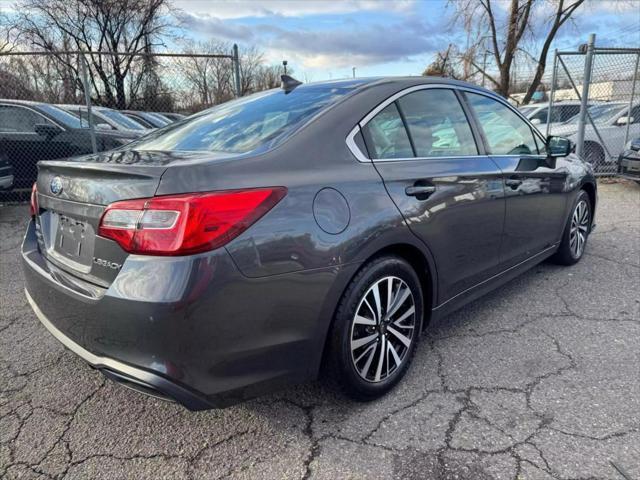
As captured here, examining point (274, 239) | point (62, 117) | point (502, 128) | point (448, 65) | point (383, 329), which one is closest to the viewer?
point (274, 239)

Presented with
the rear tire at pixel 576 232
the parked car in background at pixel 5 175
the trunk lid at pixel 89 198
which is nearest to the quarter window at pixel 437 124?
the trunk lid at pixel 89 198

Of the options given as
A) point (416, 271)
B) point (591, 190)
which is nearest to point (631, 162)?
point (591, 190)

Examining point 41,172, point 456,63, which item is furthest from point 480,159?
point 456,63

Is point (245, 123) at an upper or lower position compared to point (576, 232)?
upper

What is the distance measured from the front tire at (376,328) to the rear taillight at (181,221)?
0.66m

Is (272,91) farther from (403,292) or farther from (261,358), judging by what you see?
(261,358)

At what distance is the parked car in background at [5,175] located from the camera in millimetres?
6441

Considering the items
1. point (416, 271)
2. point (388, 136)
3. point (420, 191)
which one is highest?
point (388, 136)

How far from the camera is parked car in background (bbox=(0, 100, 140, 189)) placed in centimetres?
752

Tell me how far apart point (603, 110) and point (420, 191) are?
9391 millimetres

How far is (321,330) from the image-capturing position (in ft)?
6.70

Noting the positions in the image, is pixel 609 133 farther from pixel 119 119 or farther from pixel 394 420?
pixel 119 119

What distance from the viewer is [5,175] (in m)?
6.50

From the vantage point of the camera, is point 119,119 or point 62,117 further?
point 119,119
